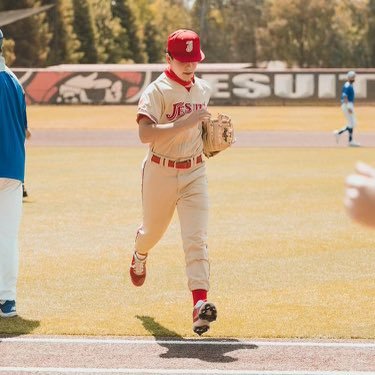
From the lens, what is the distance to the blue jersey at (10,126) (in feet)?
26.4

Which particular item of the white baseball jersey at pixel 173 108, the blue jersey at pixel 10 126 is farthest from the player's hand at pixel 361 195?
the blue jersey at pixel 10 126

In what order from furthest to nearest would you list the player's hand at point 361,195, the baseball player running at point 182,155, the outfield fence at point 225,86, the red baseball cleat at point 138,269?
the outfield fence at point 225,86, the red baseball cleat at point 138,269, the baseball player running at point 182,155, the player's hand at point 361,195

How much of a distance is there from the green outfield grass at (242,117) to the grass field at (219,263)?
23062mm

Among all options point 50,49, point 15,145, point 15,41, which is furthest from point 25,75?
point 15,145

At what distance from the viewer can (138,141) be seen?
35719mm

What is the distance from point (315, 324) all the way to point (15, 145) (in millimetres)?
2684

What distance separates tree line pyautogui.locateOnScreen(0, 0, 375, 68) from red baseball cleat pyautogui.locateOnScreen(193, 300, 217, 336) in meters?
70.1

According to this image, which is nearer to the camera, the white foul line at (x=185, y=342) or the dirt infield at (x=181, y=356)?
the dirt infield at (x=181, y=356)

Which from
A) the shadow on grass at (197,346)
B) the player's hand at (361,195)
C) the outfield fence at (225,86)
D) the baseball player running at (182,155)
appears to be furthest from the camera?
the outfield fence at (225,86)

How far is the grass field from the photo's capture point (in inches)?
310

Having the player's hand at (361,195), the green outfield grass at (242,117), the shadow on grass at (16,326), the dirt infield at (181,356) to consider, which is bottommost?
the green outfield grass at (242,117)

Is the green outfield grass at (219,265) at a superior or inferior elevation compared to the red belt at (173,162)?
inferior

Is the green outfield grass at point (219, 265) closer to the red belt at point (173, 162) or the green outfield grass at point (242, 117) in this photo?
the red belt at point (173, 162)

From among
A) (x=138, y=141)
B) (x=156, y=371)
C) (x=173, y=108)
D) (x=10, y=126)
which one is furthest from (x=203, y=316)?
(x=138, y=141)
